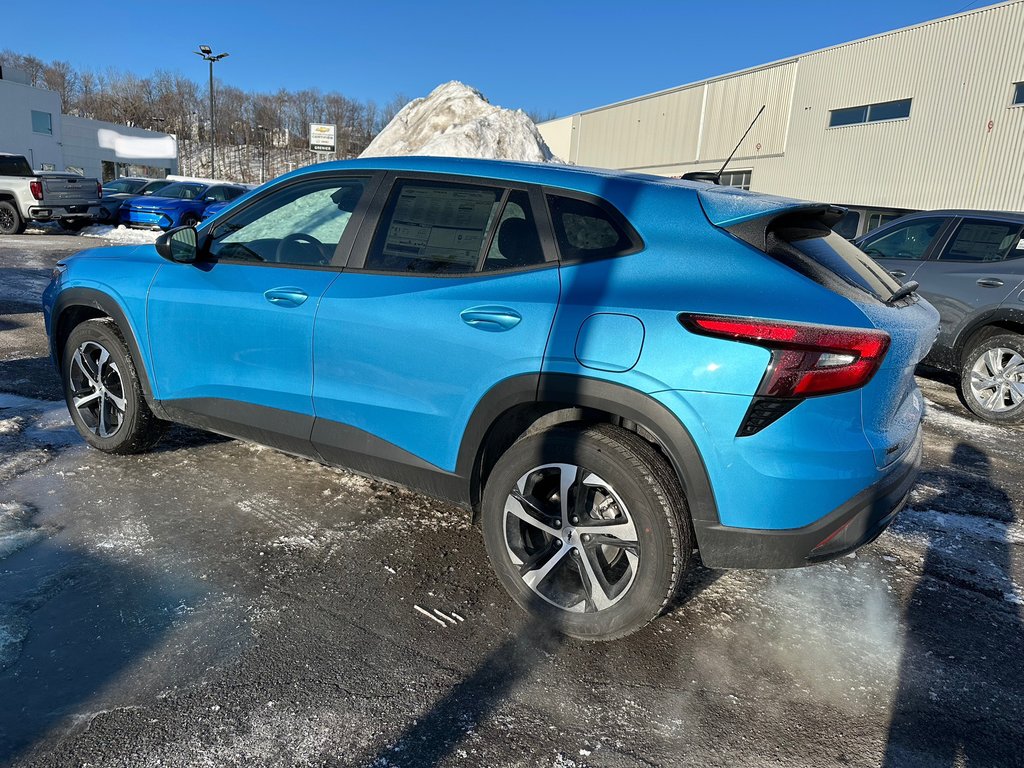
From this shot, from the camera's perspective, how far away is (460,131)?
2034 centimetres

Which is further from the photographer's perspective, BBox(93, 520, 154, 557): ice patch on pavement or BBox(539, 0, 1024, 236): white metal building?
BBox(539, 0, 1024, 236): white metal building

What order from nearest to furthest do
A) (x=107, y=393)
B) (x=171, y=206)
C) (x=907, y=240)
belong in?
(x=107, y=393)
(x=907, y=240)
(x=171, y=206)

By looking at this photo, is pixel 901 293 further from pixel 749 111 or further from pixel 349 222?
pixel 749 111

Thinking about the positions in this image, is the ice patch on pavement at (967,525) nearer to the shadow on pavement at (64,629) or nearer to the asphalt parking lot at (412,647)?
the asphalt parking lot at (412,647)

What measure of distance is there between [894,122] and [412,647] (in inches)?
1046

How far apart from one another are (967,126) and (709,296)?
78.4 feet

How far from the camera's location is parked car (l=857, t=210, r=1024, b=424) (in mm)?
5844

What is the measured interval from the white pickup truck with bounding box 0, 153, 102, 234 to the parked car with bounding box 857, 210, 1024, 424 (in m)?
18.6

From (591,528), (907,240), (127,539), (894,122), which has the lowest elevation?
(127,539)

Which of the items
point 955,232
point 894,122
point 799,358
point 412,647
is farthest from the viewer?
point 894,122

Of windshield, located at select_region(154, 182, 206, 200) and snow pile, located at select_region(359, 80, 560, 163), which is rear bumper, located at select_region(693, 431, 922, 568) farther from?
windshield, located at select_region(154, 182, 206, 200)

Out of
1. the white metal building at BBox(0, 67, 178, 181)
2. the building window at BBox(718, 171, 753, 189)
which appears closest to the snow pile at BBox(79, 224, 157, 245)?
the white metal building at BBox(0, 67, 178, 181)

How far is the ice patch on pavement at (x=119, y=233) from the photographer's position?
1759 centimetres

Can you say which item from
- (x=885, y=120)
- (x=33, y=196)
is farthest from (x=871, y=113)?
(x=33, y=196)
